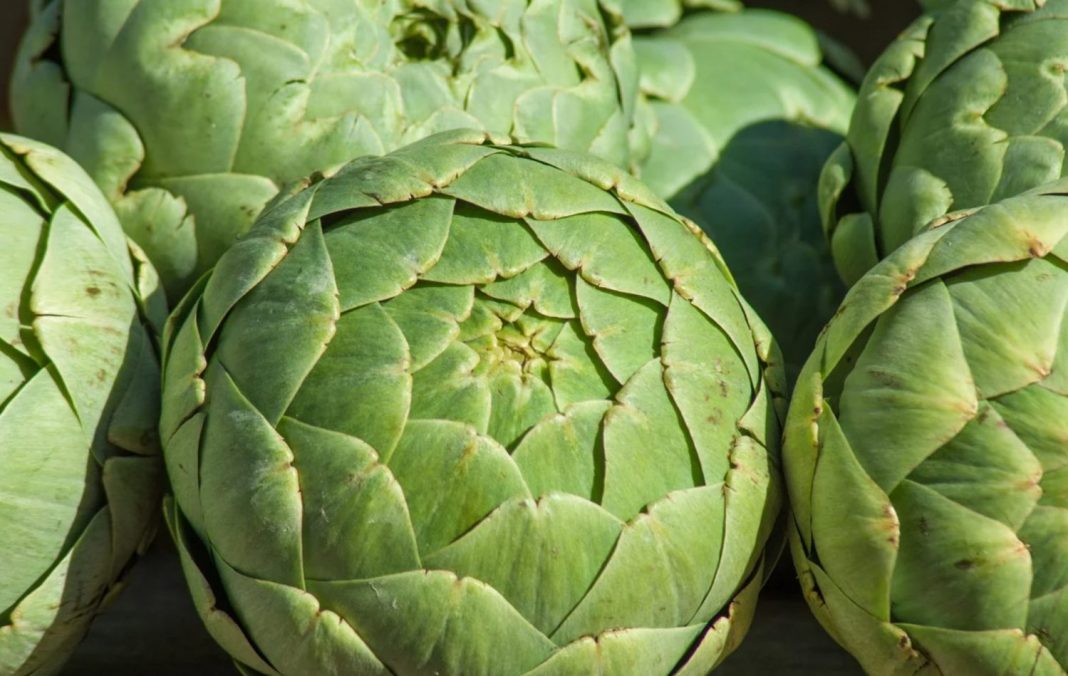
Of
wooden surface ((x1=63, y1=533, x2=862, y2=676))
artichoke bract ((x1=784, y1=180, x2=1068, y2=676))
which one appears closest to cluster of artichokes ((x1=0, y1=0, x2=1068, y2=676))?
artichoke bract ((x1=784, y1=180, x2=1068, y2=676))

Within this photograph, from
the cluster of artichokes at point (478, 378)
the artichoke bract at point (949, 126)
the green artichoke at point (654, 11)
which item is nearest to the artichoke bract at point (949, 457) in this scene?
the cluster of artichokes at point (478, 378)

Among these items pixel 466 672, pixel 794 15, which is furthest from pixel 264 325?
pixel 794 15

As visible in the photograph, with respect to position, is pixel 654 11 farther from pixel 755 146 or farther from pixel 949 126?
pixel 949 126

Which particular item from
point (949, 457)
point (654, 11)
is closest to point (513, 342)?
point (949, 457)

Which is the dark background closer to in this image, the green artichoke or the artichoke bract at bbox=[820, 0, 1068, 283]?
the artichoke bract at bbox=[820, 0, 1068, 283]

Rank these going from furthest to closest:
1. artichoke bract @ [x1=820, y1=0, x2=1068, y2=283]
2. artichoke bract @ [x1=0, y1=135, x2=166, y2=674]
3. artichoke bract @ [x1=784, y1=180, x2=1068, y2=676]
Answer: artichoke bract @ [x1=820, y1=0, x2=1068, y2=283]
artichoke bract @ [x1=0, y1=135, x2=166, y2=674]
artichoke bract @ [x1=784, y1=180, x2=1068, y2=676]

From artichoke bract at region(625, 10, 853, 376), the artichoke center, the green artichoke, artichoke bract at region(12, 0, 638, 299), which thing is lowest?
artichoke bract at region(625, 10, 853, 376)
